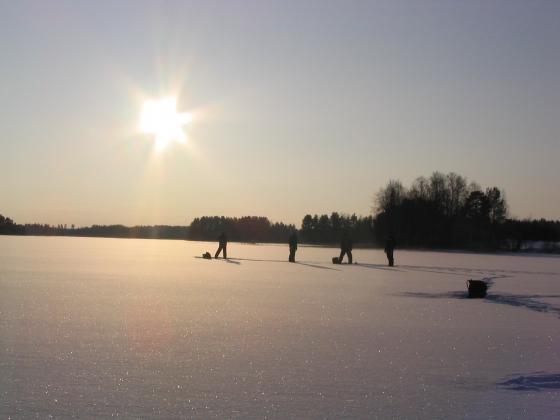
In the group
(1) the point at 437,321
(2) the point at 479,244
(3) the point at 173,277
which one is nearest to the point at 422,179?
(2) the point at 479,244

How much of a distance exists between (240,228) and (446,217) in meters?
81.7

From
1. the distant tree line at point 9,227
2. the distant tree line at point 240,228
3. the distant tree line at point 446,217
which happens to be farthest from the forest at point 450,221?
the distant tree line at point 9,227

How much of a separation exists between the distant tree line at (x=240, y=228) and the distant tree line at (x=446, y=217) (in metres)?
68.1

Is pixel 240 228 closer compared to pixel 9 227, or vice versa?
pixel 9 227

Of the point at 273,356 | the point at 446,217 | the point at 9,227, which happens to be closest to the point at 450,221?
the point at 446,217

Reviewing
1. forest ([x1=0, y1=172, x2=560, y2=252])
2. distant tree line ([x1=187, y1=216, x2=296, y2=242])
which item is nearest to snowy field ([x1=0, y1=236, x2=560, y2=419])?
forest ([x1=0, y1=172, x2=560, y2=252])

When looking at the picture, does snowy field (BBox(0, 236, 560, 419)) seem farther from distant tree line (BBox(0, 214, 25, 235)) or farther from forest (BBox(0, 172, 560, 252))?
distant tree line (BBox(0, 214, 25, 235))

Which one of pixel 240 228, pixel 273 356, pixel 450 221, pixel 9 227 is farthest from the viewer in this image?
pixel 240 228

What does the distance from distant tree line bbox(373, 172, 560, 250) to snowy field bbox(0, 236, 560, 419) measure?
68.4 m

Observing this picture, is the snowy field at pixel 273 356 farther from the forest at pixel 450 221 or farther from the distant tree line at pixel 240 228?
the distant tree line at pixel 240 228

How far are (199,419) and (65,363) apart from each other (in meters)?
2.12

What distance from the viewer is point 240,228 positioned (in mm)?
157375

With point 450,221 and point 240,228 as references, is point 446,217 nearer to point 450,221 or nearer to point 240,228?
point 450,221

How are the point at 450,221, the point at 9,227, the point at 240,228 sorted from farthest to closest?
the point at 240,228
the point at 9,227
the point at 450,221
